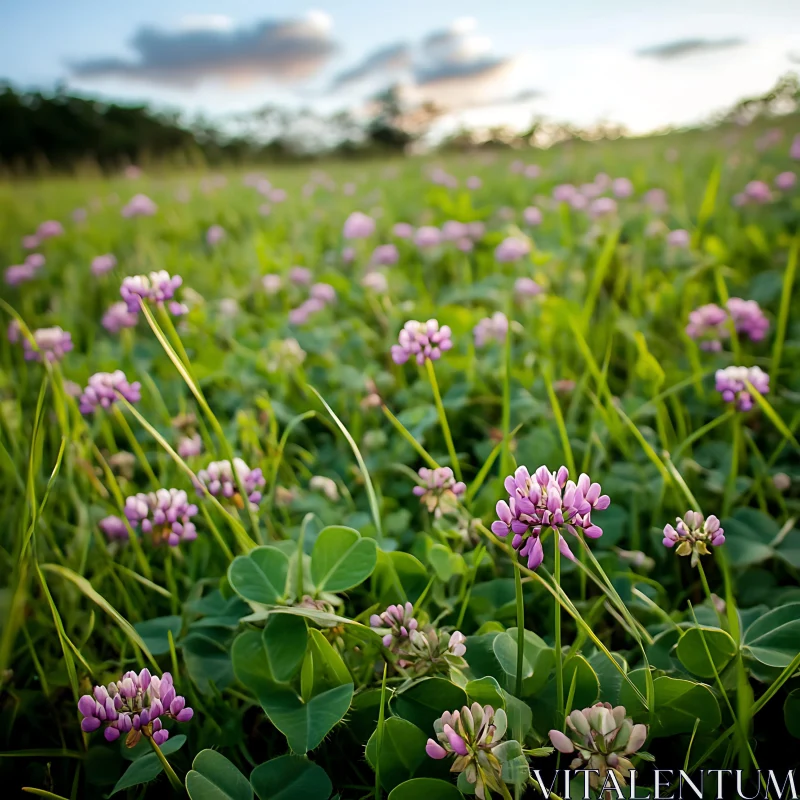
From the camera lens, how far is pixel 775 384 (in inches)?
64.5

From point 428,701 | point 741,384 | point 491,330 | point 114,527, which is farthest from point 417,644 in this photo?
point 491,330

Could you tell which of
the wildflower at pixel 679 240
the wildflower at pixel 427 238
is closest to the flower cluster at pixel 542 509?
the wildflower at pixel 679 240

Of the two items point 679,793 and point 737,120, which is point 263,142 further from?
point 679,793

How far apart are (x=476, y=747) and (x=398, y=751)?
15cm

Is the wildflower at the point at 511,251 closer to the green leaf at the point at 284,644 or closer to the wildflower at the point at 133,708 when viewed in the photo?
the green leaf at the point at 284,644

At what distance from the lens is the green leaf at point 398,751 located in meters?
0.76

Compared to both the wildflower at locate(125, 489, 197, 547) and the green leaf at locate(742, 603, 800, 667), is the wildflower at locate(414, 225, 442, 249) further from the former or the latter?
the green leaf at locate(742, 603, 800, 667)

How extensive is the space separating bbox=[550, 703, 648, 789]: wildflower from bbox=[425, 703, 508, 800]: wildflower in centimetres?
7

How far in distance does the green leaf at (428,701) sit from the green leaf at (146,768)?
0.93 ft

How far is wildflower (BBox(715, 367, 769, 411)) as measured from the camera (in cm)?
118

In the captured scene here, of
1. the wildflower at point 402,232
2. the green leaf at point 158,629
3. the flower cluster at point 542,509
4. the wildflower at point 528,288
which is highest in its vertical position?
the wildflower at point 402,232

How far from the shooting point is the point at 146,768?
777 millimetres

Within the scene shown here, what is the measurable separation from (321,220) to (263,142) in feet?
37.9

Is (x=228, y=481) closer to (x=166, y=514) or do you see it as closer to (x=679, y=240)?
(x=166, y=514)
